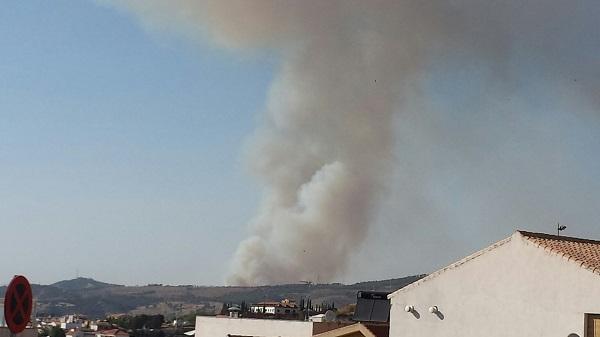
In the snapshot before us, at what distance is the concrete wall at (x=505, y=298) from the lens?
83.1ft

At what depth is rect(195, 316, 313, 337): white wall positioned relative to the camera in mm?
39031

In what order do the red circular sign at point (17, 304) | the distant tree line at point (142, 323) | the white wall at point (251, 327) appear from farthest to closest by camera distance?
the distant tree line at point (142, 323) < the white wall at point (251, 327) < the red circular sign at point (17, 304)

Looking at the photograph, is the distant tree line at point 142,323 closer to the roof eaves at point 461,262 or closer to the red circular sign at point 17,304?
the roof eaves at point 461,262

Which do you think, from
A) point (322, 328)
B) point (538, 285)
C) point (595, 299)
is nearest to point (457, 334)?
point (538, 285)

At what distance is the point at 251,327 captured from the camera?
135ft

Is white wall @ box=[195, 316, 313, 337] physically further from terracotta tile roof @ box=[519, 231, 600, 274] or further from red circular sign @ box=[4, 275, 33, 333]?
red circular sign @ box=[4, 275, 33, 333]

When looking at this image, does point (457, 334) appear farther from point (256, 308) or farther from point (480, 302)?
point (256, 308)

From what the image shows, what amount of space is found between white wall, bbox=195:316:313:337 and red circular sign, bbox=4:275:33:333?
103ft

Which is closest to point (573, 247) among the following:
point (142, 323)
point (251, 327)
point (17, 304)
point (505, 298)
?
point (505, 298)

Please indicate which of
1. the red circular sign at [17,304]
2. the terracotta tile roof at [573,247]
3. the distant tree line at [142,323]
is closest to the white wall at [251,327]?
the terracotta tile roof at [573,247]

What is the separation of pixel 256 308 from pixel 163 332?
75.4 metres

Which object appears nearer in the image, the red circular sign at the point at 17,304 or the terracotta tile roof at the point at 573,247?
the red circular sign at the point at 17,304

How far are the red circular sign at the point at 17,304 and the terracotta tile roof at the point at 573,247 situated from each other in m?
20.0

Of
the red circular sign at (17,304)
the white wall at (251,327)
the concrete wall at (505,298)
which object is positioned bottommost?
the red circular sign at (17,304)
